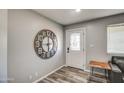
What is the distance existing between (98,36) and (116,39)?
0.33 meters

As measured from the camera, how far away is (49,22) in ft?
4.99

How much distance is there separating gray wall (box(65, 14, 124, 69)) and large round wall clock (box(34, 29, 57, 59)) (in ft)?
1.57

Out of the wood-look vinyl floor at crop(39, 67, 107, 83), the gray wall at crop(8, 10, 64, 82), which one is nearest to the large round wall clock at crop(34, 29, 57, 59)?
the gray wall at crop(8, 10, 64, 82)

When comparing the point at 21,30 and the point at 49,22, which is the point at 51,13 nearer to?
the point at 49,22

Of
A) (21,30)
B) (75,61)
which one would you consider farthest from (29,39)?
(75,61)

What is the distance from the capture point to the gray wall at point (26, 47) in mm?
1183

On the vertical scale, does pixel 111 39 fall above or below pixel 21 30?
below

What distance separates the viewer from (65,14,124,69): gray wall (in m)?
1.46

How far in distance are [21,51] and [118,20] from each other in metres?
1.99

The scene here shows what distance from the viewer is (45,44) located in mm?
1562

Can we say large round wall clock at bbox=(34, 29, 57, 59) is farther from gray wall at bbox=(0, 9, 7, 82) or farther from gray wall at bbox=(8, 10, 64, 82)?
gray wall at bbox=(0, 9, 7, 82)

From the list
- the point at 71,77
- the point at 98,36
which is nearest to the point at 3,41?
the point at 71,77

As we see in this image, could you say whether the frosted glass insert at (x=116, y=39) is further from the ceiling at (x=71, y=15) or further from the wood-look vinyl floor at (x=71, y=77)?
the wood-look vinyl floor at (x=71, y=77)
